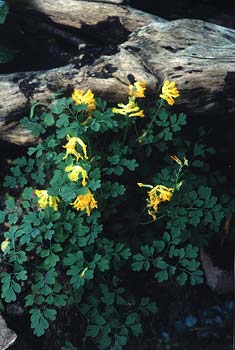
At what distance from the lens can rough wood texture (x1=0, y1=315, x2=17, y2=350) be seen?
2.97 m

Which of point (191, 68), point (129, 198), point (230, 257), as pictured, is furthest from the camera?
point (230, 257)

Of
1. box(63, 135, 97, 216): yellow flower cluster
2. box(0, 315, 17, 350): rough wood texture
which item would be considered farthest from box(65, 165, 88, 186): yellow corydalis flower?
box(0, 315, 17, 350): rough wood texture

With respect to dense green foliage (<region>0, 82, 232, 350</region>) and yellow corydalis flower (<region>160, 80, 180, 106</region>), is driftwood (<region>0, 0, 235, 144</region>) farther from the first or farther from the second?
yellow corydalis flower (<region>160, 80, 180, 106</region>)

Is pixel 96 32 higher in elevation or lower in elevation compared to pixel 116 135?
higher

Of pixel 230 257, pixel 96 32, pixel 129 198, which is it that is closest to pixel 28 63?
pixel 96 32

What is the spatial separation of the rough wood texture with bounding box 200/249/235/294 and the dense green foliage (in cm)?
35

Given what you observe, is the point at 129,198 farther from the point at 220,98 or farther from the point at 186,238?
the point at 220,98

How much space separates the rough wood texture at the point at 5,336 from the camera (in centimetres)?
297

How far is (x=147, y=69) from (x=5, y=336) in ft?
6.33

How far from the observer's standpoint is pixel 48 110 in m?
3.54

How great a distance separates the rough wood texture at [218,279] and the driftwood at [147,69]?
117 centimetres

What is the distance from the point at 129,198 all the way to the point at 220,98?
36.6 inches

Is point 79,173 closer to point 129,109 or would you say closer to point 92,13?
point 129,109

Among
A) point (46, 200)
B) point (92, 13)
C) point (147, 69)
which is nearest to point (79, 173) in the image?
point (46, 200)
